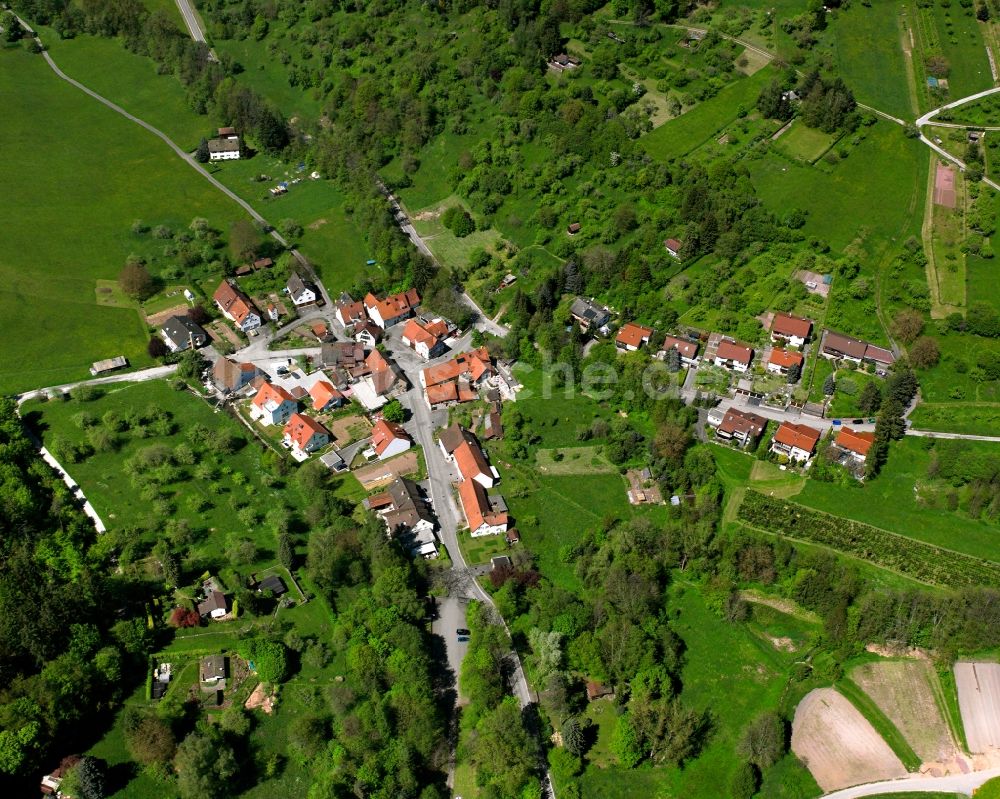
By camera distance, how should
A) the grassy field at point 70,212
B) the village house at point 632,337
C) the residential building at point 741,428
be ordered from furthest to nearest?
the grassy field at point 70,212, the village house at point 632,337, the residential building at point 741,428

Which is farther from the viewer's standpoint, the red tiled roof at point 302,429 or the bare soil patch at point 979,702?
the red tiled roof at point 302,429

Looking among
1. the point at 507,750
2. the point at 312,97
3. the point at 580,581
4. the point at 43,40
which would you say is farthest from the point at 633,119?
the point at 43,40

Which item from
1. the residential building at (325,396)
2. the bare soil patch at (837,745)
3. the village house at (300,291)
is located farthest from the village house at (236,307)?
the bare soil patch at (837,745)

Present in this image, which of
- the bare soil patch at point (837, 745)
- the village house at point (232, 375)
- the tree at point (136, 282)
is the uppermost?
the tree at point (136, 282)

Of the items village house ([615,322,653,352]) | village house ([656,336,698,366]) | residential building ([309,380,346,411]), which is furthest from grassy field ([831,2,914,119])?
residential building ([309,380,346,411])

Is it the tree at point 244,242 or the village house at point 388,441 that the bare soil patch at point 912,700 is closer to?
the village house at point 388,441

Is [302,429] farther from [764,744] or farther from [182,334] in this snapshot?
[764,744]
